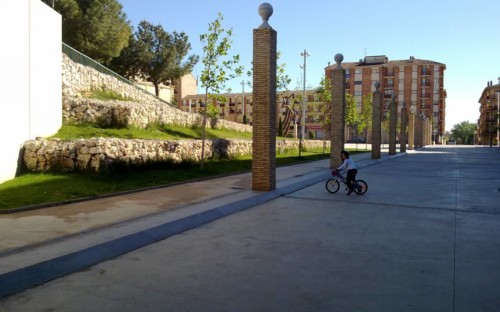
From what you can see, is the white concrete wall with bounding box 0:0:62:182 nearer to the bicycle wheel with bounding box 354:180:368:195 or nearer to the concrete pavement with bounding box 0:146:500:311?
the concrete pavement with bounding box 0:146:500:311

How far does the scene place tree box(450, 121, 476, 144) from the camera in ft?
486

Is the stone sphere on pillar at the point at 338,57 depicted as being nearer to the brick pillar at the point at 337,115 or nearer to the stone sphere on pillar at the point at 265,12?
the brick pillar at the point at 337,115

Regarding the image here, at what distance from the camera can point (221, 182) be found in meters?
14.3

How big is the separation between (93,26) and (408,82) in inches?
3201

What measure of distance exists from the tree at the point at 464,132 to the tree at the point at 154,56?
Answer: 416 ft

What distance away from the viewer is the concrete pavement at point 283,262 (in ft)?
13.7

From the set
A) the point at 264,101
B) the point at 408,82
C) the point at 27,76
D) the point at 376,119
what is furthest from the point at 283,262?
the point at 408,82

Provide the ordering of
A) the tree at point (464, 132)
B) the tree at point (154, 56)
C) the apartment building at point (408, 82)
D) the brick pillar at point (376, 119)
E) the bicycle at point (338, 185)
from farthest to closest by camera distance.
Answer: the tree at point (464, 132) < the apartment building at point (408, 82) < the tree at point (154, 56) < the brick pillar at point (376, 119) < the bicycle at point (338, 185)

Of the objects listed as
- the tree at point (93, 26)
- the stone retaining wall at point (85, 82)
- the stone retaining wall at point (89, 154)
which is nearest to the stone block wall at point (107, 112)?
the stone retaining wall at point (85, 82)

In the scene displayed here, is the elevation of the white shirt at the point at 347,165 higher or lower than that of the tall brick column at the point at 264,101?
lower

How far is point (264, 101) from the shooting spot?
12.0m

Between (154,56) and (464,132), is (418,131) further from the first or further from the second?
(464,132)

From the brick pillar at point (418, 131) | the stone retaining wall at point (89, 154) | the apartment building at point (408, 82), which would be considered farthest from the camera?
the apartment building at point (408, 82)

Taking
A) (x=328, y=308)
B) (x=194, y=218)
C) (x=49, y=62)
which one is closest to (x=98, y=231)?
(x=194, y=218)
